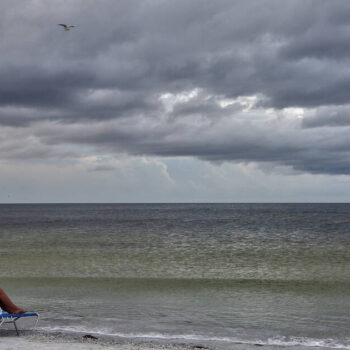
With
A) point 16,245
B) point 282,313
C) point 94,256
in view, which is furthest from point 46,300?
point 16,245

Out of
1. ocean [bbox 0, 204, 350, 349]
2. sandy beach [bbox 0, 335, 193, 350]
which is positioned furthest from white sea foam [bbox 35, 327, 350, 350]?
sandy beach [bbox 0, 335, 193, 350]

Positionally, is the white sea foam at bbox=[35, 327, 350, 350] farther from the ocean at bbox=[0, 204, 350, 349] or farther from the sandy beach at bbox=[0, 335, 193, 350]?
the sandy beach at bbox=[0, 335, 193, 350]

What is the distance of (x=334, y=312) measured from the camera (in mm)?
14773

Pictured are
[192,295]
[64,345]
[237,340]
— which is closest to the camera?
[64,345]

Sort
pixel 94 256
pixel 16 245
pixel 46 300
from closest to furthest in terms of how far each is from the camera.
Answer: pixel 46 300 < pixel 94 256 < pixel 16 245

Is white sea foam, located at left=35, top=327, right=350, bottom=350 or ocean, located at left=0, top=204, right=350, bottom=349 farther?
ocean, located at left=0, top=204, right=350, bottom=349

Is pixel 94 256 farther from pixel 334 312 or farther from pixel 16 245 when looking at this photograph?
pixel 334 312

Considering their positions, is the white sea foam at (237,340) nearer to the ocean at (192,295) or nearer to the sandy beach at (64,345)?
the ocean at (192,295)

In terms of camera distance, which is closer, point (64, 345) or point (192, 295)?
point (64, 345)

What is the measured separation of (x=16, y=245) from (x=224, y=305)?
32.9m

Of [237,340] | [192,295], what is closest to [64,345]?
[237,340]

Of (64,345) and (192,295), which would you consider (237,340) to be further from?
(192,295)

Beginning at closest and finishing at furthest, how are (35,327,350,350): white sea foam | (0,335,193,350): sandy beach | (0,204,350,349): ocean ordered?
(0,335,193,350): sandy beach
(35,327,350,350): white sea foam
(0,204,350,349): ocean

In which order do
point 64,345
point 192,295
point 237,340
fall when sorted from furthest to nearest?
point 192,295 → point 237,340 → point 64,345
